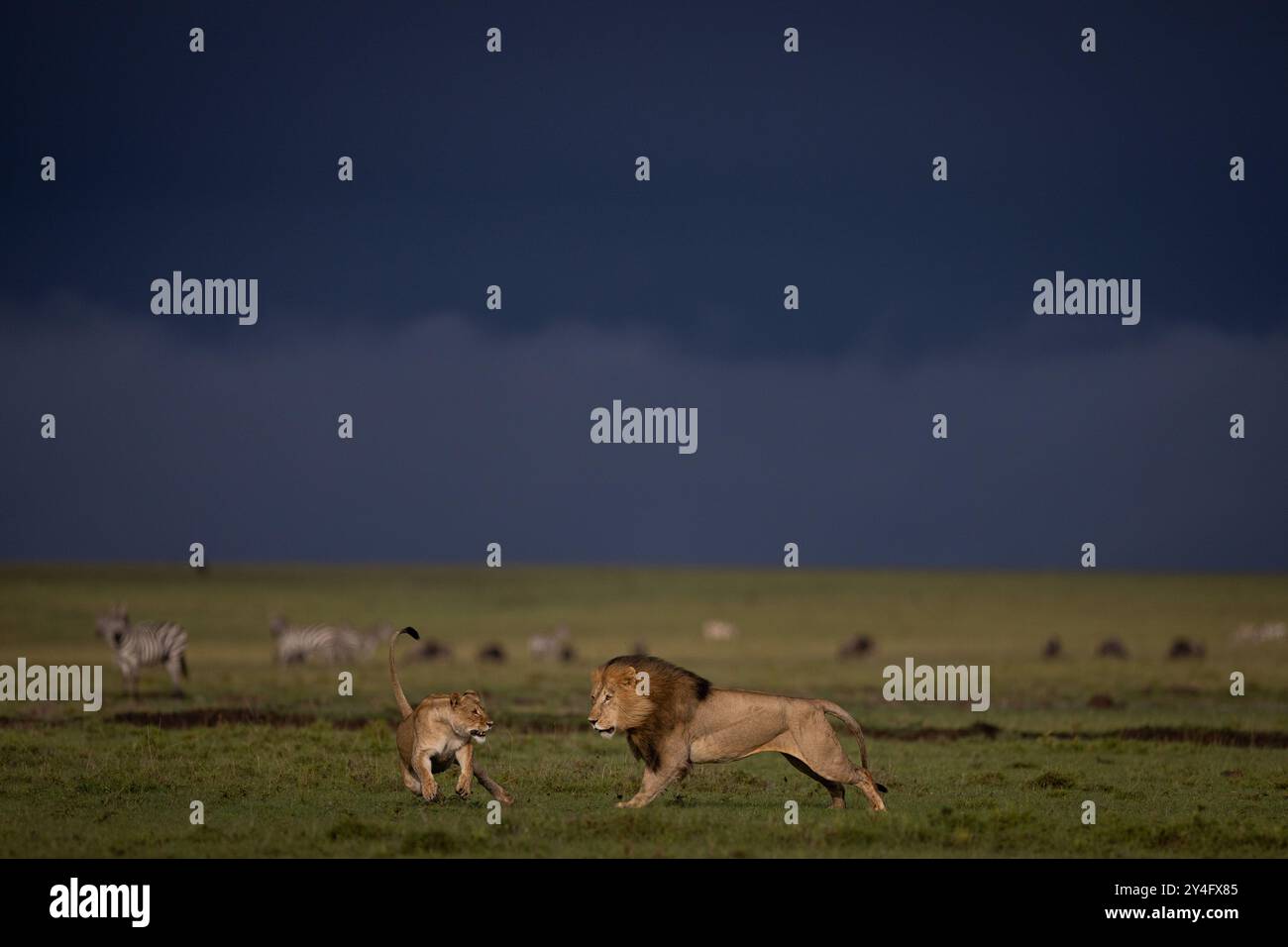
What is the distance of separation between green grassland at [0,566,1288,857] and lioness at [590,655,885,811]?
0.54 meters

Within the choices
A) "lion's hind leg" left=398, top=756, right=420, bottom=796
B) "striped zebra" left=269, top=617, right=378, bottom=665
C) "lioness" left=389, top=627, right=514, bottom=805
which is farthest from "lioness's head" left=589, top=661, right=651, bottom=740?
"striped zebra" left=269, top=617, right=378, bottom=665

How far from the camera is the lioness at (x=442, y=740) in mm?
16156

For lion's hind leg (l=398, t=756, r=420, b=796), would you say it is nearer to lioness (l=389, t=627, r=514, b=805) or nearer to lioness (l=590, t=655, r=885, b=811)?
lioness (l=389, t=627, r=514, b=805)

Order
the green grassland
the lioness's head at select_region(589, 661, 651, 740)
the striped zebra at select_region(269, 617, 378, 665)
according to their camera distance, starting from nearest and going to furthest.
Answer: the green grassland, the lioness's head at select_region(589, 661, 651, 740), the striped zebra at select_region(269, 617, 378, 665)

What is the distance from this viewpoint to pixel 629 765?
2117 cm

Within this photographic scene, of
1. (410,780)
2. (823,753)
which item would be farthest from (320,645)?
(823,753)

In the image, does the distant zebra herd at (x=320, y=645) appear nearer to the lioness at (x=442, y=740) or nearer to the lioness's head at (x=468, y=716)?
the lioness at (x=442, y=740)

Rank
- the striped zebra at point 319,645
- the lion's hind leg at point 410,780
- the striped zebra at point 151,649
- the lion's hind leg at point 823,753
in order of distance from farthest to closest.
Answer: the striped zebra at point 319,645 < the striped zebra at point 151,649 < the lion's hind leg at point 410,780 < the lion's hind leg at point 823,753

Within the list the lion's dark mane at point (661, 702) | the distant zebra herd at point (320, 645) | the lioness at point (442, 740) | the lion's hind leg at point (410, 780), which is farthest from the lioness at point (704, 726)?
the distant zebra herd at point (320, 645)

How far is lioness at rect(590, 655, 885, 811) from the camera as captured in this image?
16.0 metres

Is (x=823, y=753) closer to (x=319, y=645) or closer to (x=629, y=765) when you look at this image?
(x=629, y=765)
